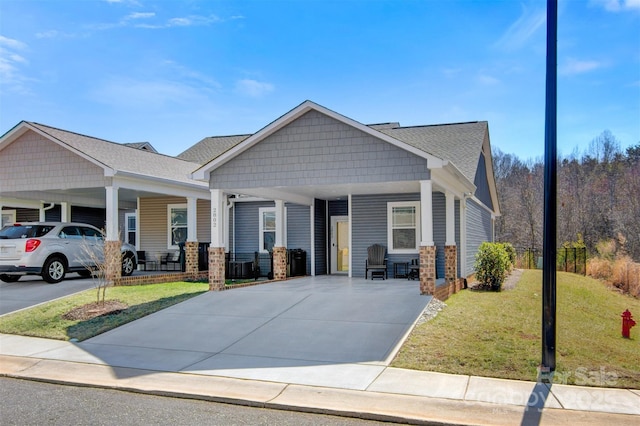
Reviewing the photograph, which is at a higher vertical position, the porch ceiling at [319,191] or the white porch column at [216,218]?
the porch ceiling at [319,191]

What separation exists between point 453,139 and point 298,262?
7423mm

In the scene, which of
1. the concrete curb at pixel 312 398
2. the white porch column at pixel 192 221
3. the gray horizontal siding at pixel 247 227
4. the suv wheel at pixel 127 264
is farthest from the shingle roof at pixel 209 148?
the concrete curb at pixel 312 398

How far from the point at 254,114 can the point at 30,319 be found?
36.3 ft

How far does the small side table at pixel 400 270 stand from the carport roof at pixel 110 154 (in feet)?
22.6

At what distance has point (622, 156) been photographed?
44250mm

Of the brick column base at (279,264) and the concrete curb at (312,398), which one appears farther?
the brick column base at (279,264)

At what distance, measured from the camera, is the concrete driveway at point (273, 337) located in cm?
729

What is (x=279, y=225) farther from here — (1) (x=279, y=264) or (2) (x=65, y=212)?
(2) (x=65, y=212)

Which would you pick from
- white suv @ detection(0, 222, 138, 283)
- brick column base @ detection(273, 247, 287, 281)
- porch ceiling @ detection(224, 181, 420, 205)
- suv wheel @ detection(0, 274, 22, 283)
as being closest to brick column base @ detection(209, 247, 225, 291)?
porch ceiling @ detection(224, 181, 420, 205)

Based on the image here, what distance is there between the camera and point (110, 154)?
15.8 meters

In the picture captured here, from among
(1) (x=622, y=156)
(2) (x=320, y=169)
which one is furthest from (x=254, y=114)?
(1) (x=622, y=156)

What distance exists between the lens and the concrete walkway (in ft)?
18.7

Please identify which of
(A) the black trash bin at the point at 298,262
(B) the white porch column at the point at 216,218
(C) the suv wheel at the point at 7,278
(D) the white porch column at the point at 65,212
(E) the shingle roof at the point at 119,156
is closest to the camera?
(B) the white porch column at the point at 216,218

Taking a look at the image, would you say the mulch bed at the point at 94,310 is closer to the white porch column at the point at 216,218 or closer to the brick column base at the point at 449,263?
the white porch column at the point at 216,218
